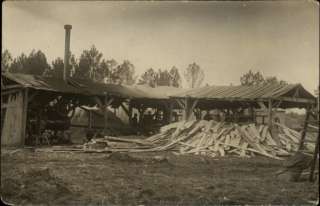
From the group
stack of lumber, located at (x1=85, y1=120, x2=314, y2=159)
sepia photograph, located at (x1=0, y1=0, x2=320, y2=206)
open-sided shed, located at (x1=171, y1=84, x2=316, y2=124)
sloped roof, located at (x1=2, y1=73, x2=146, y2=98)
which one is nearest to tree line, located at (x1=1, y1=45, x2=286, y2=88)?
sloped roof, located at (x1=2, y1=73, x2=146, y2=98)

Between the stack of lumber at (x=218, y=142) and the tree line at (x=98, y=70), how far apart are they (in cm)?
721

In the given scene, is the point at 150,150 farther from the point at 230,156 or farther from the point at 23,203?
the point at 23,203

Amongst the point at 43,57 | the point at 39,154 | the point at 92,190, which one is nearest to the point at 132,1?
the point at 92,190

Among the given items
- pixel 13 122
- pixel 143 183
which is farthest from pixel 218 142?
pixel 143 183

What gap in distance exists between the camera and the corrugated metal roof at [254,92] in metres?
22.0

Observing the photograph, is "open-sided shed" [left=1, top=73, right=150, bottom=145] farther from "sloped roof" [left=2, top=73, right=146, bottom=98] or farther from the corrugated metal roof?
the corrugated metal roof

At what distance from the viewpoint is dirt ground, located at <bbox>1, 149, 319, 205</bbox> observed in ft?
29.8

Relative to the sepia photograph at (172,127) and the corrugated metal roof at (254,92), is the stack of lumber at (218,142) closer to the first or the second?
the sepia photograph at (172,127)

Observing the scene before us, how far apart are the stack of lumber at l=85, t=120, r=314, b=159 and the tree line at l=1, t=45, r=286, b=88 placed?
7.21m

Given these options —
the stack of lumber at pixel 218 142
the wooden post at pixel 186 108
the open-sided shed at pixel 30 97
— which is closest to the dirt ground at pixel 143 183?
the stack of lumber at pixel 218 142

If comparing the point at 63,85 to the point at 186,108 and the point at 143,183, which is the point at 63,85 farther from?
the point at 143,183

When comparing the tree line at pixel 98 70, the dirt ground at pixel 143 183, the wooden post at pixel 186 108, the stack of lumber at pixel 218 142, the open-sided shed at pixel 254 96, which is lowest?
the dirt ground at pixel 143 183

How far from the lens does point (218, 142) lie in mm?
20750

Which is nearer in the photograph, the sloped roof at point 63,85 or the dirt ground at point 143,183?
the dirt ground at point 143,183
